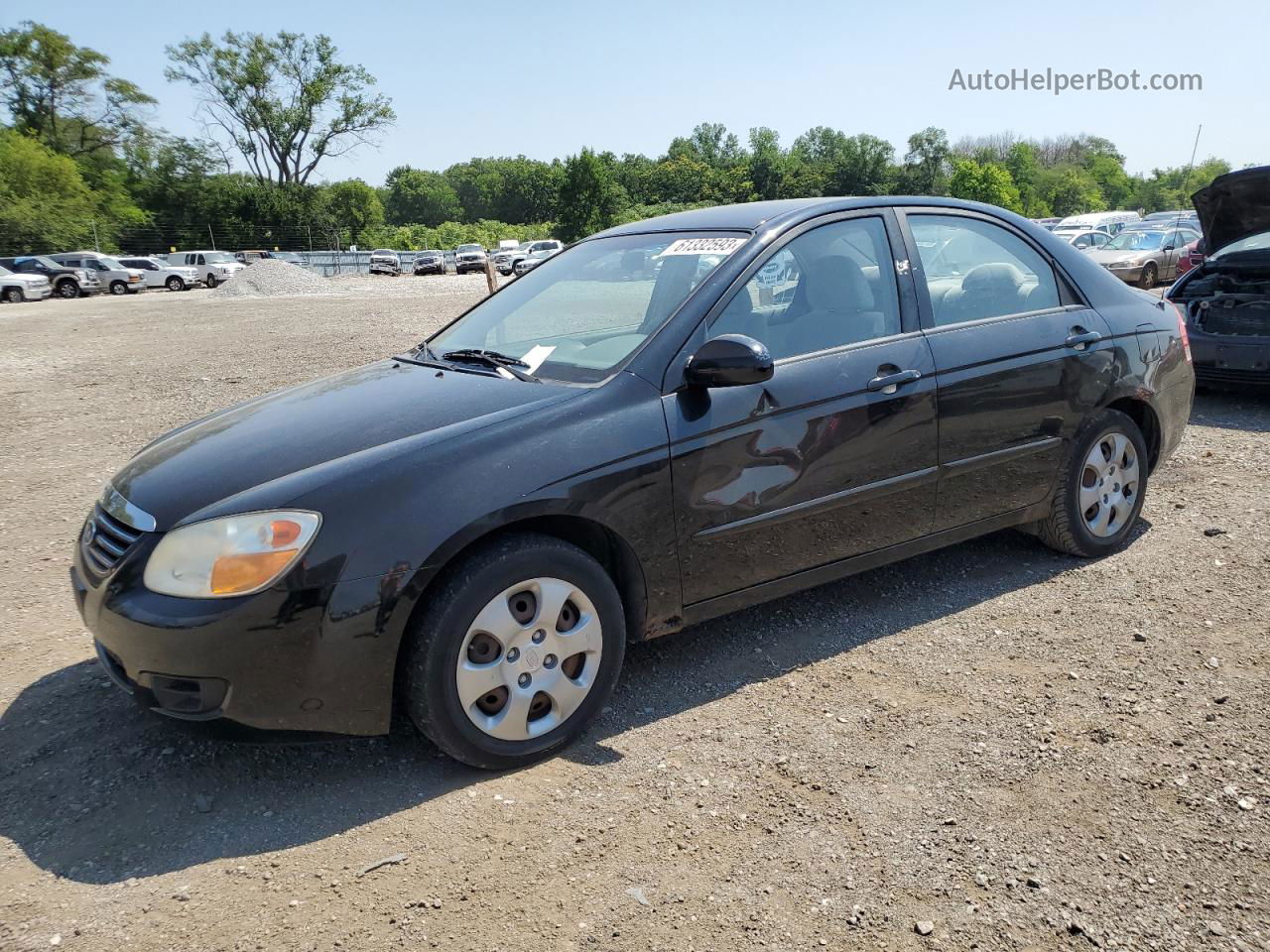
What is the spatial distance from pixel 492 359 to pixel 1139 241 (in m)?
22.2

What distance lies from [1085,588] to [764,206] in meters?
2.22

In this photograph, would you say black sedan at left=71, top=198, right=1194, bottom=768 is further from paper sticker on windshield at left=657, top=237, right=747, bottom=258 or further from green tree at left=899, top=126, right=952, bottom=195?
green tree at left=899, top=126, right=952, bottom=195

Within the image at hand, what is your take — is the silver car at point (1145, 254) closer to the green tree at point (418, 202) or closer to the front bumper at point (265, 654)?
the front bumper at point (265, 654)

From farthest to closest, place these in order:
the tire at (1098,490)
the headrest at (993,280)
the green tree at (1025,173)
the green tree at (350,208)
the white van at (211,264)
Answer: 1. the green tree at (1025,173)
2. the green tree at (350,208)
3. the white van at (211,264)
4. the tire at (1098,490)
5. the headrest at (993,280)

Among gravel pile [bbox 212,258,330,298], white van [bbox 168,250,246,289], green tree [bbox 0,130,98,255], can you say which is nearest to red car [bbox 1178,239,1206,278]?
gravel pile [bbox 212,258,330,298]

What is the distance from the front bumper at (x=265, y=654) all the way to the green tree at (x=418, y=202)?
13475 cm

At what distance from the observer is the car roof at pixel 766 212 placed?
12.6 ft

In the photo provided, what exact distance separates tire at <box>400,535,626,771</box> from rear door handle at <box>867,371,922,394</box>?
4.37 ft

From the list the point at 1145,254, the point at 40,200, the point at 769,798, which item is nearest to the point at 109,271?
the point at 40,200

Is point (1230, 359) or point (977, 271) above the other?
point (977, 271)

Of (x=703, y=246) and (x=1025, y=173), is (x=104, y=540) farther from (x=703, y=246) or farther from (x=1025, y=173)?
(x=1025, y=173)

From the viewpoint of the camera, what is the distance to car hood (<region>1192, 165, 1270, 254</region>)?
31.1ft

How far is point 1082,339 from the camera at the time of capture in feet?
14.2

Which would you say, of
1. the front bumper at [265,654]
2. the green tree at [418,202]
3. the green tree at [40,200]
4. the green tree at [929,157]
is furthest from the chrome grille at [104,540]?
the green tree at [418,202]
